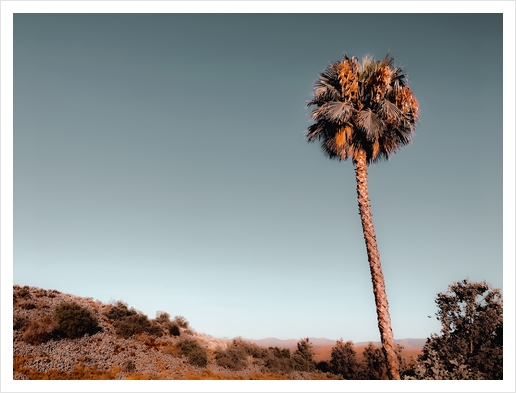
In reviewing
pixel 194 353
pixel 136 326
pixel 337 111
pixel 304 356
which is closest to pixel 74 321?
pixel 136 326

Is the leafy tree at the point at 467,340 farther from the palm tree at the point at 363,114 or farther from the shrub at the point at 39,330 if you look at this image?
the shrub at the point at 39,330

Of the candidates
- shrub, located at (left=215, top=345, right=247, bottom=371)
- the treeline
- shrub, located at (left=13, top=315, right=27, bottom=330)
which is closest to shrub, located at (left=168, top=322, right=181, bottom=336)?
the treeline

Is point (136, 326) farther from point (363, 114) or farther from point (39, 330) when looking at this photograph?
point (363, 114)

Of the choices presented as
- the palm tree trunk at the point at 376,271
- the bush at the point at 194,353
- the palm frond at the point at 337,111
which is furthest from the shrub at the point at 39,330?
the palm frond at the point at 337,111

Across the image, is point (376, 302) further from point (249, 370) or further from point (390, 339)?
point (249, 370)

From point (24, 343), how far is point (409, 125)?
Answer: 739 inches

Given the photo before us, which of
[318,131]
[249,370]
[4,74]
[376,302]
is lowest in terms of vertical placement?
[249,370]

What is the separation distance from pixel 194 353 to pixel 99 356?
503cm

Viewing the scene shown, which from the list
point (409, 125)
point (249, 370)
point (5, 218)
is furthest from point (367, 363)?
point (5, 218)

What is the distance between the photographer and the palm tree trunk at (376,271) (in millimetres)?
12156

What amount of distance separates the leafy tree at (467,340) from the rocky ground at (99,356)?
23.8ft

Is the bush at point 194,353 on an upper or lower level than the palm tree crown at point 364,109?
lower

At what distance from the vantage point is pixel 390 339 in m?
12.4

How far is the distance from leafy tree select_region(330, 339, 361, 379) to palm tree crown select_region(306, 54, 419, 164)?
11.8 metres
